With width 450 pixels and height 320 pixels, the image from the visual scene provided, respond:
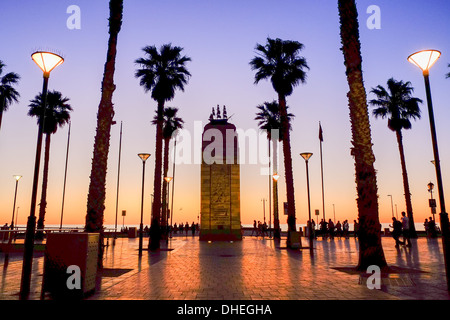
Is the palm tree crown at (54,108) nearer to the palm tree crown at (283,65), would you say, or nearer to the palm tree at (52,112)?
the palm tree at (52,112)

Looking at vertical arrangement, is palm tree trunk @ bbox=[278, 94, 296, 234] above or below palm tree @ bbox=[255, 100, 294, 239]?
below

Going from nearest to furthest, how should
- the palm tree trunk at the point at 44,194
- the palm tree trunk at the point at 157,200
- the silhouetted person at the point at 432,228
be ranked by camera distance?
the palm tree trunk at the point at 157,200
the palm tree trunk at the point at 44,194
the silhouetted person at the point at 432,228

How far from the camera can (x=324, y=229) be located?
3634cm

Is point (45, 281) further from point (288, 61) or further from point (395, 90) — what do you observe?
point (395, 90)

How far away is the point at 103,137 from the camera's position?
12.4 meters

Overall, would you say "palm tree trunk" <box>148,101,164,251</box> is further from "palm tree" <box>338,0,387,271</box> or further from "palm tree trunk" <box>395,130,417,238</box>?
"palm tree trunk" <box>395,130,417,238</box>

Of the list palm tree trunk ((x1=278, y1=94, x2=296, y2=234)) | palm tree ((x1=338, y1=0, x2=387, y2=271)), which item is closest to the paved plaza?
palm tree ((x1=338, y1=0, x2=387, y2=271))

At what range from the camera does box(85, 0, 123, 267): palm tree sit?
1178 centimetres

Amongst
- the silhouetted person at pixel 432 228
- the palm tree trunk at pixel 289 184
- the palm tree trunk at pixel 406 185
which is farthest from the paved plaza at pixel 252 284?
the silhouetted person at pixel 432 228

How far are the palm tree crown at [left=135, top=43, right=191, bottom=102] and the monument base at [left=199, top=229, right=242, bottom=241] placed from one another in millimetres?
14876

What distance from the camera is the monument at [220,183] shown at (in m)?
34.2

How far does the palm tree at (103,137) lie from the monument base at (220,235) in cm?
2176

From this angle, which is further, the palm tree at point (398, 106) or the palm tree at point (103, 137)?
the palm tree at point (398, 106)

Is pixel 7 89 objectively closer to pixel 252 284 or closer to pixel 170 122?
pixel 170 122
